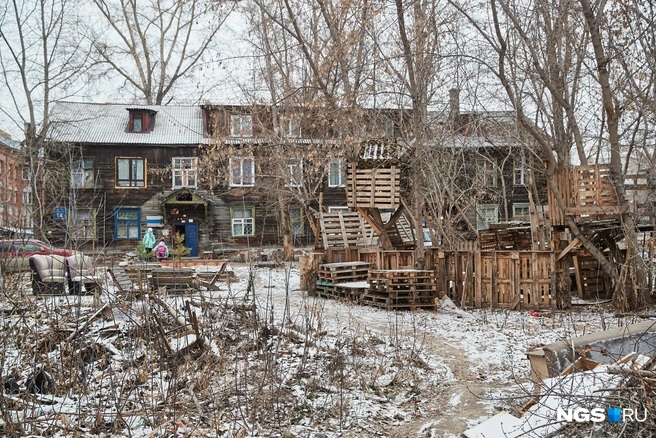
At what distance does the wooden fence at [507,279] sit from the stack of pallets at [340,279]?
8.85 ft

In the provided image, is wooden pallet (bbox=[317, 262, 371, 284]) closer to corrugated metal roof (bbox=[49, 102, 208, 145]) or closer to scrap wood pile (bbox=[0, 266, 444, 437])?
scrap wood pile (bbox=[0, 266, 444, 437])

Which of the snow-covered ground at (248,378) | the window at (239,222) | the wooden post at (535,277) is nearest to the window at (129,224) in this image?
the window at (239,222)

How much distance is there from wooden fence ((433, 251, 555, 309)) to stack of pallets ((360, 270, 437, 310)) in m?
1.29

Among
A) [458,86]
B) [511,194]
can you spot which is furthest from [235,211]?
[458,86]

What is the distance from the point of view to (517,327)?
11.5 m

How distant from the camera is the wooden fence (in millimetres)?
13938

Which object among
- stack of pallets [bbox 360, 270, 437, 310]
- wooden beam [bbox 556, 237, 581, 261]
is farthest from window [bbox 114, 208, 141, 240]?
wooden beam [bbox 556, 237, 581, 261]

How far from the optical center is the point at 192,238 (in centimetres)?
3212

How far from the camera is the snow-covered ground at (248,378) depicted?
596 cm

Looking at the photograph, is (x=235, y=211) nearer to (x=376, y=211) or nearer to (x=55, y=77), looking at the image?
(x=55, y=77)

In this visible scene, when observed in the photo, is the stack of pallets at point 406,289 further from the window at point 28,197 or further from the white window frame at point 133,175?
the white window frame at point 133,175

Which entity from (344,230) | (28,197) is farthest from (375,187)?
(28,197)

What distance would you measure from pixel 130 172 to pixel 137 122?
305 centimetres

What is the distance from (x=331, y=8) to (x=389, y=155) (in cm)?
410
